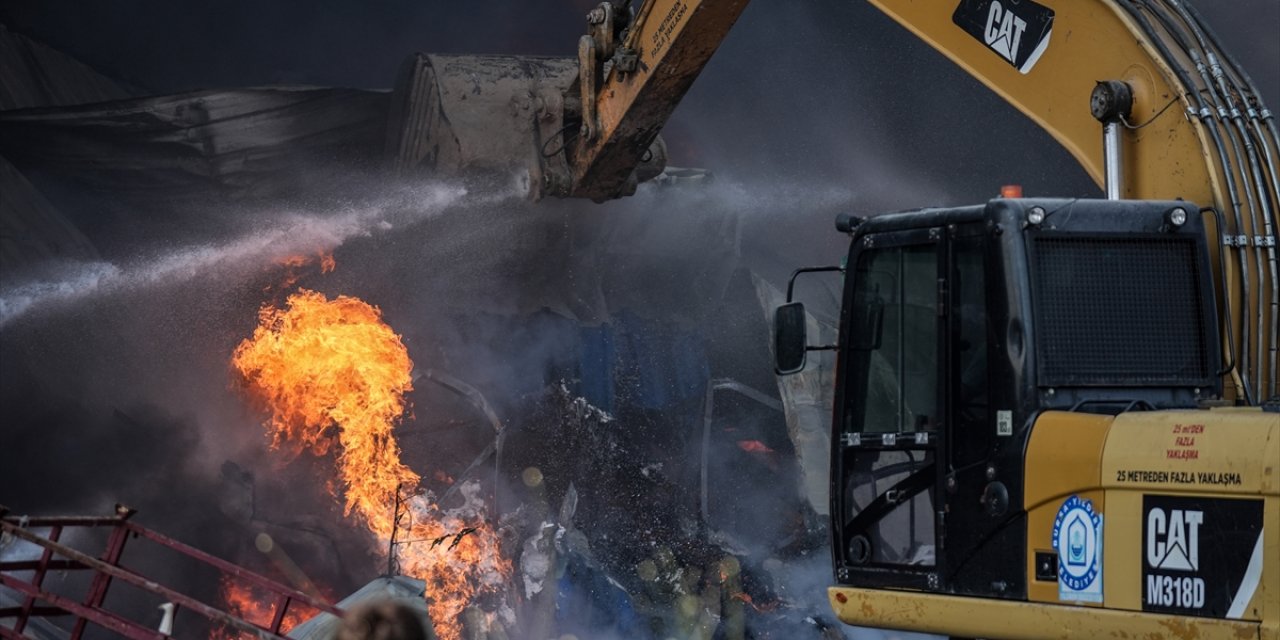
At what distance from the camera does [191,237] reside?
12352 millimetres

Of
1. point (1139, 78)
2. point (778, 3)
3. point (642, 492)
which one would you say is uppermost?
point (778, 3)

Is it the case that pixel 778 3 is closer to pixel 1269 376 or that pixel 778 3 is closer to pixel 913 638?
pixel 913 638

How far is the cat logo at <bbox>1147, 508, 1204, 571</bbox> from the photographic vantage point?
4035 mm

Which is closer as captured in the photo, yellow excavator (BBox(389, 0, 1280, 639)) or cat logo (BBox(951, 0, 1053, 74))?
yellow excavator (BBox(389, 0, 1280, 639))

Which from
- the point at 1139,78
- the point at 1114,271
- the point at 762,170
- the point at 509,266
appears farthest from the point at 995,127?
the point at 1114,271

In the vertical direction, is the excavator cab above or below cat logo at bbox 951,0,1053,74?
below

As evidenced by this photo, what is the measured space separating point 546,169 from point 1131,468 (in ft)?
21.4

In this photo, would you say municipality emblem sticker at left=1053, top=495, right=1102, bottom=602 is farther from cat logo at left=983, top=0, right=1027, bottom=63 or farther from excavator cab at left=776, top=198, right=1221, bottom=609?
cat logo at left=983, top=0, right=1027, bottom=63

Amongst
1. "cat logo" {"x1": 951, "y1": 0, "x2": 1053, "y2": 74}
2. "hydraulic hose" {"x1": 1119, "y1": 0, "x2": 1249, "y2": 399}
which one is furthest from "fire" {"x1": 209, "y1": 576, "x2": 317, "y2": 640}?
"hydraulic hose" {"x1": 1119, "y1": 0, "x2": 1249, "y2": 399}

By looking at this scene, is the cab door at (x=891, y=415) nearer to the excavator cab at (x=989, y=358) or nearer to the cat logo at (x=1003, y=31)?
the excavator cab at (x=989, y=358)

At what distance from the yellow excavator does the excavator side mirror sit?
0.01 metres

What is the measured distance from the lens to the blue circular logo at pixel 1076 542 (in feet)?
14.0

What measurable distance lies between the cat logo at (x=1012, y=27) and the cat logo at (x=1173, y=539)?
2663 mm

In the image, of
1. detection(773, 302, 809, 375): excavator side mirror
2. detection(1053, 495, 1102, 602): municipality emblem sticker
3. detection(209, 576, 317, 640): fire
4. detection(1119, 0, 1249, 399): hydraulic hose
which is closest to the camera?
detection(1053, 495, 1102, 602): municipality emblem sticker
